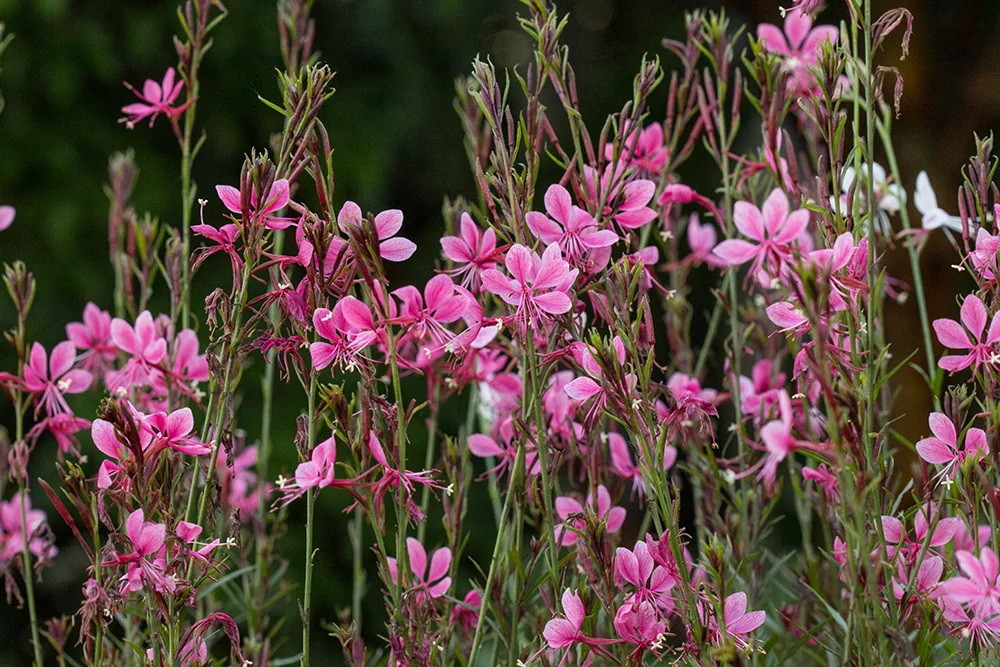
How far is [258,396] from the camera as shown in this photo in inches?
138

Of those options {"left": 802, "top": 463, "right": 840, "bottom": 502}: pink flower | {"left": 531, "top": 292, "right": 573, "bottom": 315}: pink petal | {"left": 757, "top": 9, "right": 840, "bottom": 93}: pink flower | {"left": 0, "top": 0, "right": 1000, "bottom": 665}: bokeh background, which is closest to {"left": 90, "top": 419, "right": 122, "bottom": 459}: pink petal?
{"left": 531, "top": 292, "right": 573, "bottom": 315}: pink petal

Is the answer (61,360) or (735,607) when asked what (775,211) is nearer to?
(735,607)

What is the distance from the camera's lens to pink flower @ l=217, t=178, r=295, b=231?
32.1 inches

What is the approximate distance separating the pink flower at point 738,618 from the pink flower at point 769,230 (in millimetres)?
281

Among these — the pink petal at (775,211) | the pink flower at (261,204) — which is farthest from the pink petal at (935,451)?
the pink flower at (261,204)

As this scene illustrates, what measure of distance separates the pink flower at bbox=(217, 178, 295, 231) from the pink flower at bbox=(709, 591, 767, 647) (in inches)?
19.2

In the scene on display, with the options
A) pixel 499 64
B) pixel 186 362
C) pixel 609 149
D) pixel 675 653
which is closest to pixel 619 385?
pixel 675 653

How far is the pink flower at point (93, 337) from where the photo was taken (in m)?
1.25

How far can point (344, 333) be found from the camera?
838mm

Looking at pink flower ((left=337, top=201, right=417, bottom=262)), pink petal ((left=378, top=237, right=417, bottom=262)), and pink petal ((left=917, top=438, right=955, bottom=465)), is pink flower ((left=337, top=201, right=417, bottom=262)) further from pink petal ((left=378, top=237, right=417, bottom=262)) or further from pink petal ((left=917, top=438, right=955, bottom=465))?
pink petal ((left=917, top=438, right=955, bottom=465))

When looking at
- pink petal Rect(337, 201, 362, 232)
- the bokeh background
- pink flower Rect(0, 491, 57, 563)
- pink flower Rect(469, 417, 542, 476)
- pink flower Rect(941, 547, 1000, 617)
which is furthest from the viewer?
the bokeh background

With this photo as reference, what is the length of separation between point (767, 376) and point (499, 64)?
3.06 metres

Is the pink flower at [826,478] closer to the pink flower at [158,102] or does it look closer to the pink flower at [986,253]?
the pink flower at [986,253]

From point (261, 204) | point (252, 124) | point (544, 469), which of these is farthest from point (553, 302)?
point (252, 124)
